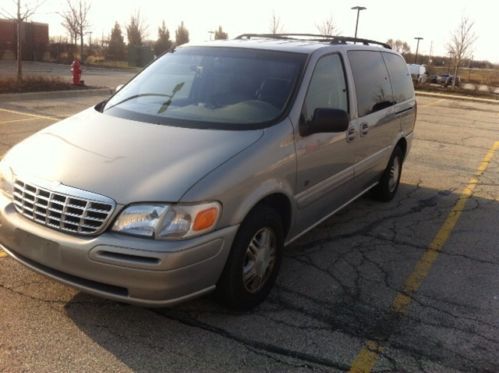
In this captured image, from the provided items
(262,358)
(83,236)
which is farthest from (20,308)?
(262,358)

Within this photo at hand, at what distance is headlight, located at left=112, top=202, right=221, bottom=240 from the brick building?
44.7 m

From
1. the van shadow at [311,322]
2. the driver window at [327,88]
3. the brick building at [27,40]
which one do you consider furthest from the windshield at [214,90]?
the brick building at [27,40]

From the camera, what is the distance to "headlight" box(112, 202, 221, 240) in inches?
114

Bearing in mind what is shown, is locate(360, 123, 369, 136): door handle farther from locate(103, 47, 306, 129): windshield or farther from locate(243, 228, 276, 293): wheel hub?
locate(243, 228, 276, 293): wheel hub

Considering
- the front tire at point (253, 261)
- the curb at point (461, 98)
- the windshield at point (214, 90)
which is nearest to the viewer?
the front tire at point (253, 261)

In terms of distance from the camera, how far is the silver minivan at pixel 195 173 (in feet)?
9.62

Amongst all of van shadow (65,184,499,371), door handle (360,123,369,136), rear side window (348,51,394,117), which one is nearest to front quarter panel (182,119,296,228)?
van shadow (65,184,499,371)

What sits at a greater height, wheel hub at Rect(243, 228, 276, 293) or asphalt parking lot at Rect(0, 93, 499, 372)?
wheel hub at Rect(243, 228, 276, 293)

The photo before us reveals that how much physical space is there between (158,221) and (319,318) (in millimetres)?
1392

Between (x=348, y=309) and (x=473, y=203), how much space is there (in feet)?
12.4

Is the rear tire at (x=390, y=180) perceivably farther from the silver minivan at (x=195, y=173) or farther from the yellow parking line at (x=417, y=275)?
the silver minivan at (x=195, y=173)

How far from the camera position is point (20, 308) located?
346cm

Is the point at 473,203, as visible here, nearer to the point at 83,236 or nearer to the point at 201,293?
the point at 201,293

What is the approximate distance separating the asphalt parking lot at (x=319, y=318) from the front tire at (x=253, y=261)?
0.46 ft
